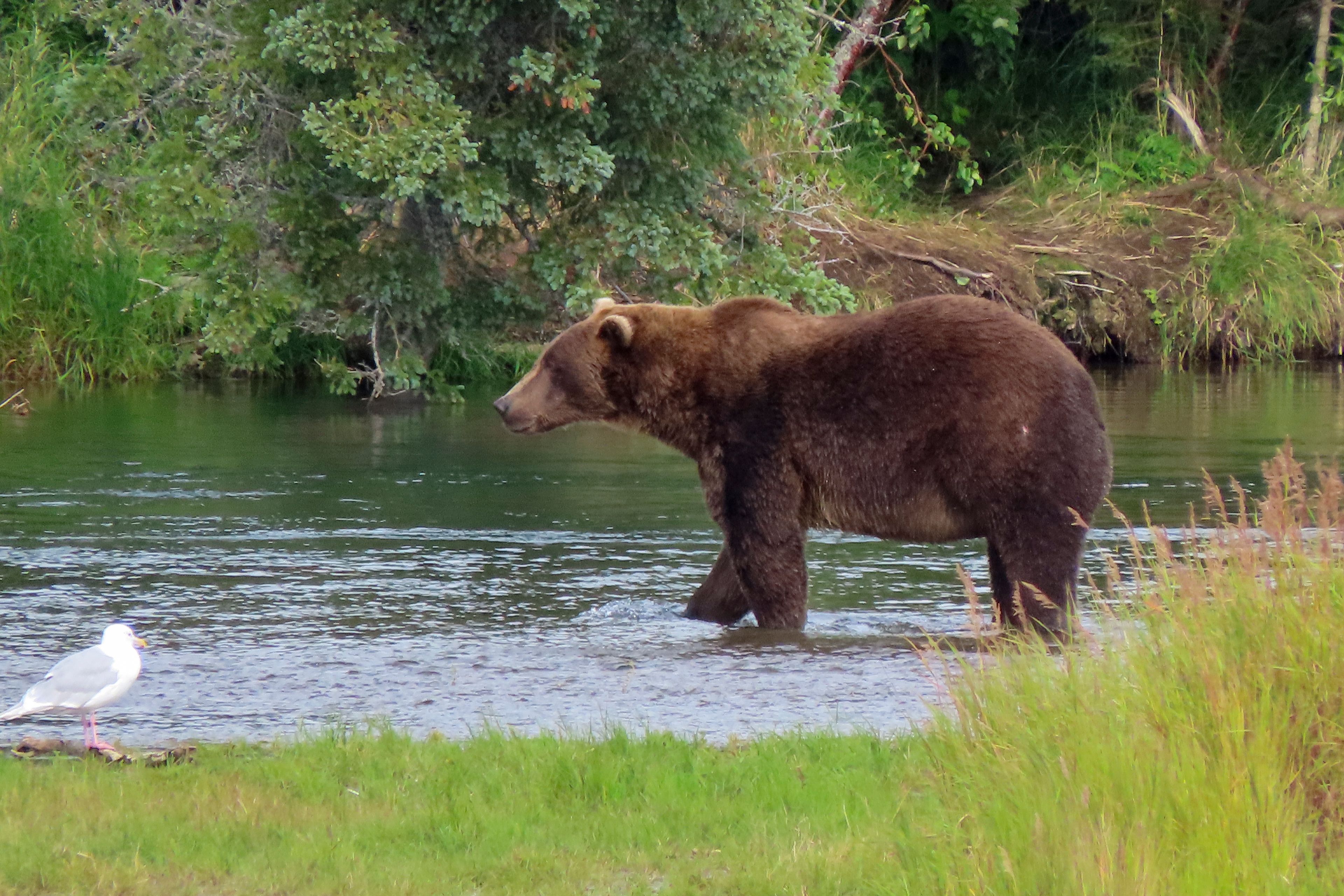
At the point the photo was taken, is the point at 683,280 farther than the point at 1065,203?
No

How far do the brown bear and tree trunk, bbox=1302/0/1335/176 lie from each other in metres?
19.2

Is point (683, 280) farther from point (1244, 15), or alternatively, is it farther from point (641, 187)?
point (1244, 15)

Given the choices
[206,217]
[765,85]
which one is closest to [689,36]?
[765,85]

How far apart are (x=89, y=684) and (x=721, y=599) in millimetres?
3312

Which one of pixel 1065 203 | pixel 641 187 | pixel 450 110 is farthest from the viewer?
pixel 1065 203

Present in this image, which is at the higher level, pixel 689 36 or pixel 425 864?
pixel 689 36

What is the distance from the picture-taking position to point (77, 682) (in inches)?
221

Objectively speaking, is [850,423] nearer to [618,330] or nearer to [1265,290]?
[618,330]

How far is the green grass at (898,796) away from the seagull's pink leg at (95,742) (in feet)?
0.31

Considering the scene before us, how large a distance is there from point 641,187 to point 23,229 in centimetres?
715

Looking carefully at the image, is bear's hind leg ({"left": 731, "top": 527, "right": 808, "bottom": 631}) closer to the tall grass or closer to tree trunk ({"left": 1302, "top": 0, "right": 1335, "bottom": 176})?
the tall grass

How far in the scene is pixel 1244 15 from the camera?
2655 centimetres

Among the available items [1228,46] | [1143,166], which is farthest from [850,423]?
[1228,46]

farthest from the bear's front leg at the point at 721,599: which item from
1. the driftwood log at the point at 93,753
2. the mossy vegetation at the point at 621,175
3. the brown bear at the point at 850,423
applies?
the mossy vegetation at the point at 621,175
